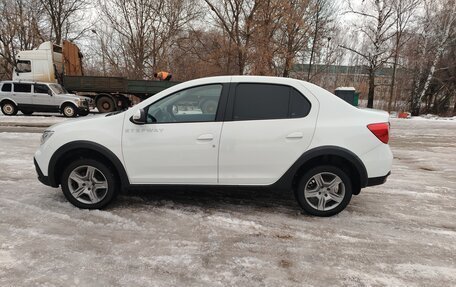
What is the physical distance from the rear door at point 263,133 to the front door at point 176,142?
167 millimetres

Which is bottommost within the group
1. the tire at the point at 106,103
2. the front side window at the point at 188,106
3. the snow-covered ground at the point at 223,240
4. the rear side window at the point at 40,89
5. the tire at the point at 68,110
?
the snow-covered ground at the point at 223,240

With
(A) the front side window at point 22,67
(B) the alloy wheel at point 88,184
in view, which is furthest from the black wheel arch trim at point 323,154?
(A) the front side window at point 22,67

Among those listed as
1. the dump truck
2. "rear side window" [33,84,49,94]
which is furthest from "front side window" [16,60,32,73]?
"rear side window" [33,84,49,94]

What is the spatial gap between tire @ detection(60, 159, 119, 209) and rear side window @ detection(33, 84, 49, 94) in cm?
1558

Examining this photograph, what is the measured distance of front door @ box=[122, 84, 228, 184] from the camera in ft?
13.4

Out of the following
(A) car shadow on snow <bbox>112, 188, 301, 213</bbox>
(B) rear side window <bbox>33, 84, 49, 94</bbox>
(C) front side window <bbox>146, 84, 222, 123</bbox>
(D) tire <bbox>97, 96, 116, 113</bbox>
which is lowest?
(A) car shadow on snow <bbox>112, 188, 301, 213</bbox>

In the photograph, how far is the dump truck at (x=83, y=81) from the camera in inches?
771

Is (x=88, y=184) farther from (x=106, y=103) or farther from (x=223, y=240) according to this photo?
(x=106, y=103)

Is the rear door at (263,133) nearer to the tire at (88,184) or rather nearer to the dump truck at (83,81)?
the tire at (88,184)

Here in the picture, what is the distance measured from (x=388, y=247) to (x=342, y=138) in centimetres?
127

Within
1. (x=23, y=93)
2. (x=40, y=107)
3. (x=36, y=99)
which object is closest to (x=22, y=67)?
(x=23, y=93)

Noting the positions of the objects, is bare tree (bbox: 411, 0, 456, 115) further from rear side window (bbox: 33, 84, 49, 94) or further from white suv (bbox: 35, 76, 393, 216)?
white suv (bbox: 35, 76, 393, 216)

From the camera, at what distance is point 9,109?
59.2ft

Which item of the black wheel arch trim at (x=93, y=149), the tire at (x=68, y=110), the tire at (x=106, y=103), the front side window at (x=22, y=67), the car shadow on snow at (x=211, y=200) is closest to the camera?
the black wheel arch trim at (x=93, y=149)
